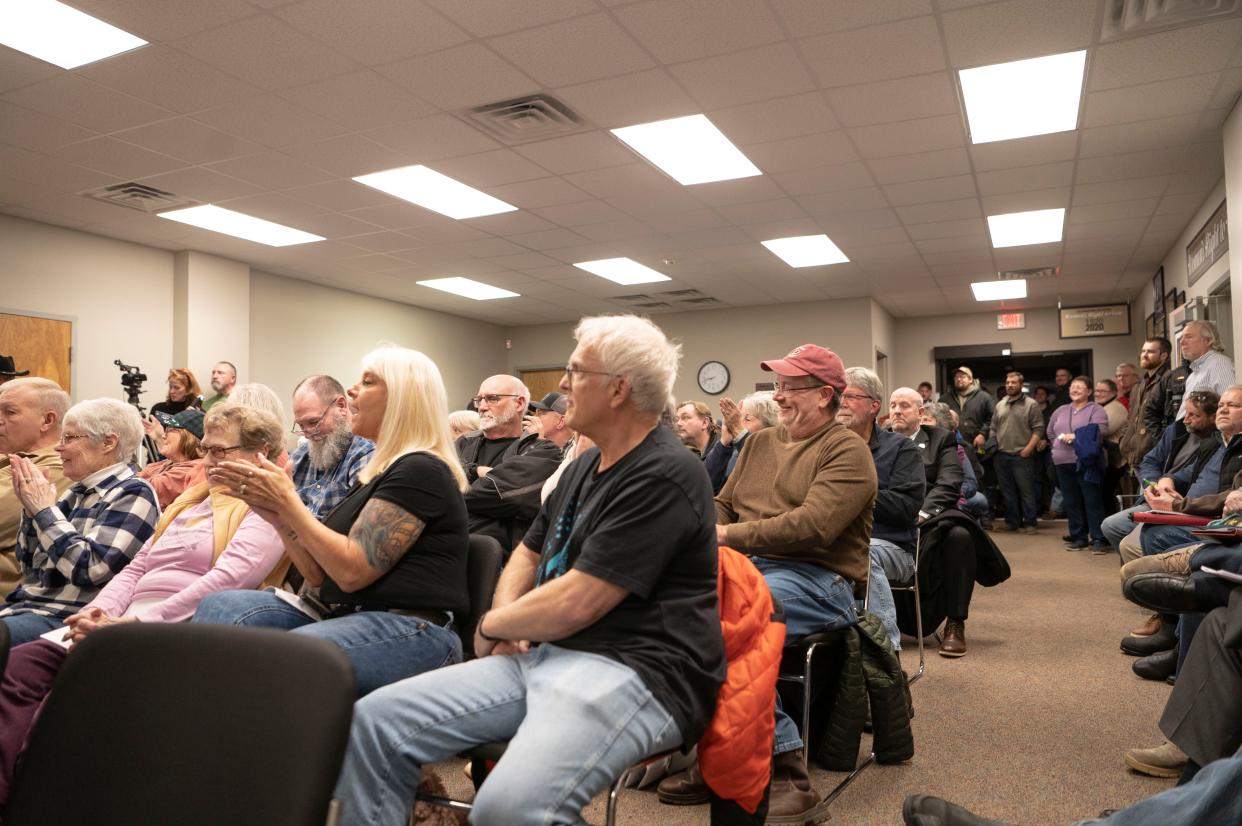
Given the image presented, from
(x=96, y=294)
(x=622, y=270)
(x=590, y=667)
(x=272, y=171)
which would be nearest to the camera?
(x=590, y=667)

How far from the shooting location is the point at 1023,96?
456 cm

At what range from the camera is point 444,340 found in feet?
37.3

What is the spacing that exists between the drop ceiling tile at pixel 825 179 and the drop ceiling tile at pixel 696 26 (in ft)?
6.27

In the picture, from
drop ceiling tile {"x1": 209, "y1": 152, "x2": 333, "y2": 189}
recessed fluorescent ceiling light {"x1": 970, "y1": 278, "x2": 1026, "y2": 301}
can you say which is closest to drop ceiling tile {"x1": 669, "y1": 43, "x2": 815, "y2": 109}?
drop ceiling tile {"x1": 209, "y1": 152, "x2": 333, "y2": 189}

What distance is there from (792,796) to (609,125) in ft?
12.6

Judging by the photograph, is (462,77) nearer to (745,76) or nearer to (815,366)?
(745,76)

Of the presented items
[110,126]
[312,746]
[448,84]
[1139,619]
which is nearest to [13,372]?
[110,126]

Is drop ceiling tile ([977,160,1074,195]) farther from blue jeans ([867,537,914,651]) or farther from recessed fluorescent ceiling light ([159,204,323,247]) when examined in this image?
recessed fluorescent ceiling light ([159,204,323,247])

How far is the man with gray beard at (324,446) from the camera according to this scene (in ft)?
9.22

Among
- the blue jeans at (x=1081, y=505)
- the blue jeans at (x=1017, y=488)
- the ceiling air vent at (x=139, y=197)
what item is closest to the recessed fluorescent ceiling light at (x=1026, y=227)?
the blue jeans at (x=1081, y=505)

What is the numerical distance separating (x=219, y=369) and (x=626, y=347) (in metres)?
7.05

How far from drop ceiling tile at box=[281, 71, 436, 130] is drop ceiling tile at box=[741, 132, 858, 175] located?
2.05 metres

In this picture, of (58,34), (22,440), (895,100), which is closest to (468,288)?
(58,34)

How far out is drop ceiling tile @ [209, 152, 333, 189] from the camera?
5.41 meters
